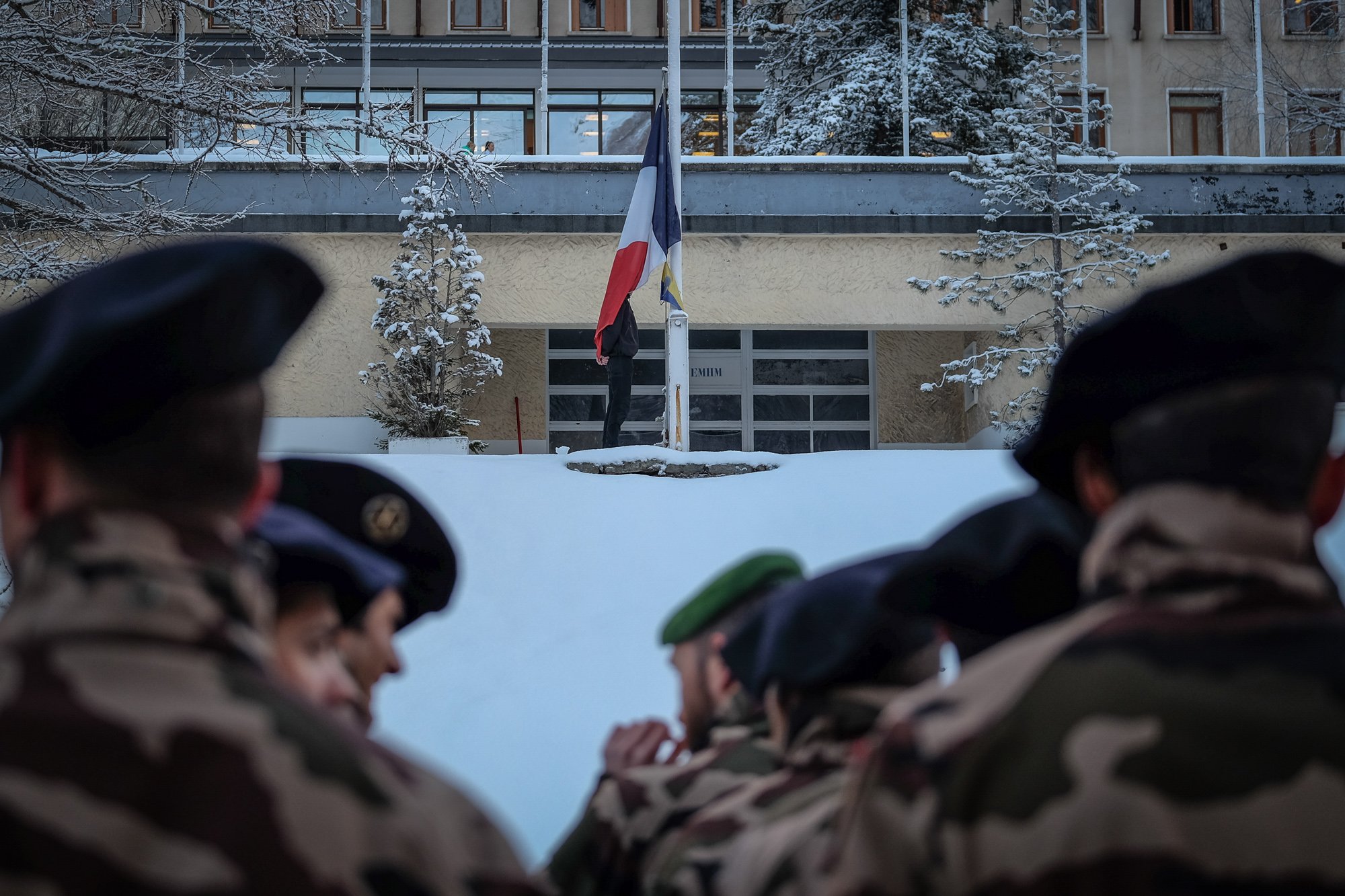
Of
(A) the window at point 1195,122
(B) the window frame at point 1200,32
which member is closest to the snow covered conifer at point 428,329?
(A) the window at point 1195,122

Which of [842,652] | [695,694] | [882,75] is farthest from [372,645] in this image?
[882,75]

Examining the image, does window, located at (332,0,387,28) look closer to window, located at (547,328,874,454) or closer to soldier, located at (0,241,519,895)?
window, located at (547,328,874,454)

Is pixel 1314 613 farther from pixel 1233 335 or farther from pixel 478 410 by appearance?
pixel 478 410

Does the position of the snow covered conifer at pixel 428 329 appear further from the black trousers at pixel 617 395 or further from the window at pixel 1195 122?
the window at pixel 1195 122

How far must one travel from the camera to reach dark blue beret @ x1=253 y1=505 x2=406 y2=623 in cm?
206

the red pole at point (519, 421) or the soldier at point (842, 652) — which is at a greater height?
the red pole at point (519, 421)

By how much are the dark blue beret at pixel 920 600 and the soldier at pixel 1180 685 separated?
0.73 m

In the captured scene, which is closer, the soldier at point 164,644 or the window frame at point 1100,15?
the soldier at point 164,644

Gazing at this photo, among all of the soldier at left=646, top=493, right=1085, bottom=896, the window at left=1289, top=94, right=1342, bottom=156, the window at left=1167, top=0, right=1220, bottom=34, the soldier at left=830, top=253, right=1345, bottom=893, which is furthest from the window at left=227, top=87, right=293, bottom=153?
the window at left=1167, top=0, right=1220, bottom=34

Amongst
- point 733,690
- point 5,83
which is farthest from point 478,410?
point 733,690

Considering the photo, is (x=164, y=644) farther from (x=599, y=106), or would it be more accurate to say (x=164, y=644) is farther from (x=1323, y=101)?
(x=599, y=106)

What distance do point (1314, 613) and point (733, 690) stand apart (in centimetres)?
154

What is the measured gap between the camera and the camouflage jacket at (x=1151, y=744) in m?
→ 1.29

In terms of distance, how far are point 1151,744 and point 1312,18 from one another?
2605 cm
